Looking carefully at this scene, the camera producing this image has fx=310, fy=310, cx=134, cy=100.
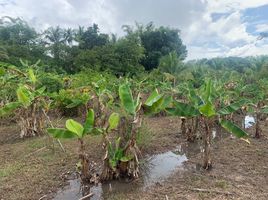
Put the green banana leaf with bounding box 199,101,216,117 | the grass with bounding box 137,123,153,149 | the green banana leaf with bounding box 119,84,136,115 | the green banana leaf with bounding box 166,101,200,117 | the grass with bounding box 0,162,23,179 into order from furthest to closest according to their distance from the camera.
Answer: the grass with bounding box 137,123,153,149 → the green banana leaf with bounding box 166,101,200,117 → the grass with bounding box 0,162,23,179 → the green banana leaf with bounding box 199,101,216,117 → the green banana leaf with bounding box 119,84,136,115

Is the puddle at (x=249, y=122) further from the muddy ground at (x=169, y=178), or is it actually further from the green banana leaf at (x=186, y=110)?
the green banana leaf at (x=186, y=110)

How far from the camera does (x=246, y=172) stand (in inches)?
250

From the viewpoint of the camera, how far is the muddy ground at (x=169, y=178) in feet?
17.8

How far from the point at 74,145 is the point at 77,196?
9.80 feet

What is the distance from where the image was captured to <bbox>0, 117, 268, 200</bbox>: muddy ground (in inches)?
213

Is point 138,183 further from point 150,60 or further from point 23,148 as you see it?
point 150,60

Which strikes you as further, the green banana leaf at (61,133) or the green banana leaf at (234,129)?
the green banana leaf at (234,129)

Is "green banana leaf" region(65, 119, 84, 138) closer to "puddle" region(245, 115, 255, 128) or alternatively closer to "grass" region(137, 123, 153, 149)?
"grass" region(137, 123, 153, 149)

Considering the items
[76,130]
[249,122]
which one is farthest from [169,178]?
[249,122]

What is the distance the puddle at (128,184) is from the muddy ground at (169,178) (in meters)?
0.19

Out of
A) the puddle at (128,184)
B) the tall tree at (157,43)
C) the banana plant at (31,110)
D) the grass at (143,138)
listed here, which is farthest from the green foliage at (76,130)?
the tall tree at (157,43)

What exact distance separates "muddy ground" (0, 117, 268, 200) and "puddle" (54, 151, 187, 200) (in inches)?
7.3

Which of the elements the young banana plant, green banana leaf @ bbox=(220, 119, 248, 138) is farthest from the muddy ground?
green banana leaf @ bbox=(220, 119, 248, 138)

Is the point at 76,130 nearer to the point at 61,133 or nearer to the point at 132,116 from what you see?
the point at 61,133
